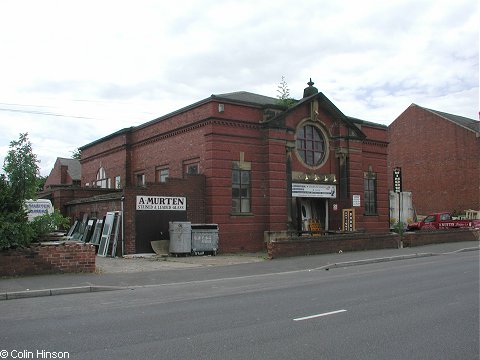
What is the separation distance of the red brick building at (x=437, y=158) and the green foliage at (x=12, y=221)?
126 ft

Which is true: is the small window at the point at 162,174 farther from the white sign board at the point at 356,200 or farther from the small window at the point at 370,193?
the small window at the point at 370,193

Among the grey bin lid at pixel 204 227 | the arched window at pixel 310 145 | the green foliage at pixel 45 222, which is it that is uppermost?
the arched window at pixel 310 145

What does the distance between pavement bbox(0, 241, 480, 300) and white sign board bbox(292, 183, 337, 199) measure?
14.4ft

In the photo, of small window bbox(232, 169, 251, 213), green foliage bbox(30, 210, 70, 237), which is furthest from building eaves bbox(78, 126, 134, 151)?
green foliage bbox(30, 210, 70, 237)

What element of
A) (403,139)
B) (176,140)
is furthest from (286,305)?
(403,139)

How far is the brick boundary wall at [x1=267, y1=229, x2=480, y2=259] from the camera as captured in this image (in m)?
19.9

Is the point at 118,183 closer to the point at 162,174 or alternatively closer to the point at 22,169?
the point at 162,174

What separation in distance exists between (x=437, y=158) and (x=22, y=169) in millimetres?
40077

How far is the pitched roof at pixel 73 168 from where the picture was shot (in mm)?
50625

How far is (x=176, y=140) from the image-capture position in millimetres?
25109

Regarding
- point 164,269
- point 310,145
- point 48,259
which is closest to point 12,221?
point 48,259

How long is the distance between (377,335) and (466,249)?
63.5ft

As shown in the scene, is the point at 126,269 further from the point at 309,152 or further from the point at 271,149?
the point at 309,152

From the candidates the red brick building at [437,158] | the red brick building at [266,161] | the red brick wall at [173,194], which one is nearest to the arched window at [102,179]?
the red brick building at [266,161]
